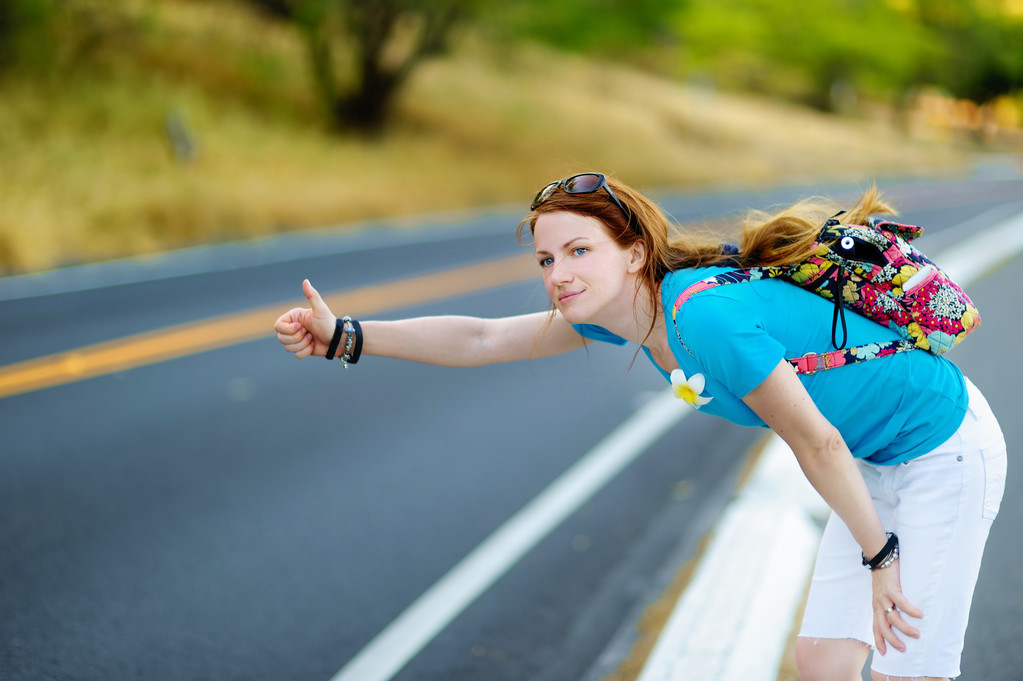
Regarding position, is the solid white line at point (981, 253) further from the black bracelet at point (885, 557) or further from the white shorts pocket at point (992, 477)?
the black bracelet at point (885, 557)

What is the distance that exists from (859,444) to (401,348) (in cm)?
126

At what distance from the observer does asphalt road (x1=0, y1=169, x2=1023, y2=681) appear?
3547mm

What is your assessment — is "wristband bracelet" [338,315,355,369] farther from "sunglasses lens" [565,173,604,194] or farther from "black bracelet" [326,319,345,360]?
"sunglasses lens" [565,173,604,194]

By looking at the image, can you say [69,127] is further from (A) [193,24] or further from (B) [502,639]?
(B) [502,639]

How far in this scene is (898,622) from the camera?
7.20ft

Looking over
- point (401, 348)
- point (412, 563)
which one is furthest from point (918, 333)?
point (412, 563)

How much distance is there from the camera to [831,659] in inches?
97.2

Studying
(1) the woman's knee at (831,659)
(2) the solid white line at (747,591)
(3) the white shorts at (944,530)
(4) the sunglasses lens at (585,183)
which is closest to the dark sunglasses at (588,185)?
(4) the sunglasses lens at (585,183)

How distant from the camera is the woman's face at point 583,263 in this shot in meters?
2.29

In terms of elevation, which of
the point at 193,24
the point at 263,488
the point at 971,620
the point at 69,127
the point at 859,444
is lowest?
the point at 971,620

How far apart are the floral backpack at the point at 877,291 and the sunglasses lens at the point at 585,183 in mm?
361

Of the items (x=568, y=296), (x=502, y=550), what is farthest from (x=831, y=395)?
(x=502, y=550)

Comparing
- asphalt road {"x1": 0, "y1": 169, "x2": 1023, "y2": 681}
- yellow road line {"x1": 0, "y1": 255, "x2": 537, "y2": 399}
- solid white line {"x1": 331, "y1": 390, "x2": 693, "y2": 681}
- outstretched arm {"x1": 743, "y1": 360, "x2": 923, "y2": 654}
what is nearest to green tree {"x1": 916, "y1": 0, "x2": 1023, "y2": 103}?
yellow road line {"x1": 0, "y1": 255, "x2": 537, "y2": 399}

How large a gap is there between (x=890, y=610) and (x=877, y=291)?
0.74m
